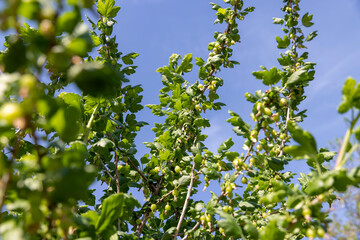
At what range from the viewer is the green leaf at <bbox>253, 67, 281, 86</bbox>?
1917mm

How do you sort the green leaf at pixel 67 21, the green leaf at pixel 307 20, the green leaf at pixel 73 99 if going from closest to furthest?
the green leaf at pixel 67 21 → the green leaf at pixel 73 99 → the green leaf at pixel 307 20

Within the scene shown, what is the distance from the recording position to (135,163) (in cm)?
318

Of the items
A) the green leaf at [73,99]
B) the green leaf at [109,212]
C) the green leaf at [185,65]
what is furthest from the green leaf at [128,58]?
the green leaf at [109,212]

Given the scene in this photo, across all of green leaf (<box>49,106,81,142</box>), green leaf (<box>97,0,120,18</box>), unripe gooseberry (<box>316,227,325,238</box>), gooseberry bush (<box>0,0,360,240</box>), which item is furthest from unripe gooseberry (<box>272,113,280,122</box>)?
green leaf (<box>97,0,120,18</box>)

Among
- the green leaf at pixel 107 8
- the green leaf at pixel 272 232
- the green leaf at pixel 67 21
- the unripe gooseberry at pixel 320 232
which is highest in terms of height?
the green leaf at pixel 107 8

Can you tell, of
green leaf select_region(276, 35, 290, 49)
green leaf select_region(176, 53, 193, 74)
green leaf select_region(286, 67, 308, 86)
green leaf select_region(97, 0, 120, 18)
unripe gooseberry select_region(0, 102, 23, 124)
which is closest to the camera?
unripe gooseberry select_region(0, 102, 23, 124)

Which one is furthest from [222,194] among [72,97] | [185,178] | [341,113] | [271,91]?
[72,97]

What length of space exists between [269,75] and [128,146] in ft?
5.31

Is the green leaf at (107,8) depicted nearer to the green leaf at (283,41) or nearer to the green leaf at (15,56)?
the green leaf at (283,41)

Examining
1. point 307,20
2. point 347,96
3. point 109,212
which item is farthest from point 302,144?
point 307,20

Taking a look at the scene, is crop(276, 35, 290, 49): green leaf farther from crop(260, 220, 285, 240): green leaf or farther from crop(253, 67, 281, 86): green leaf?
crop(260, 220, 285, 240): green leaf

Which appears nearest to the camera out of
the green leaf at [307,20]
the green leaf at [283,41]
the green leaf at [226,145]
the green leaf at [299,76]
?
the green leaf at [299,76]

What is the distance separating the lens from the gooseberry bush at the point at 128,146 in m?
0.79

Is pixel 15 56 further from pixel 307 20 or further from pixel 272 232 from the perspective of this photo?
pixel 307 20
